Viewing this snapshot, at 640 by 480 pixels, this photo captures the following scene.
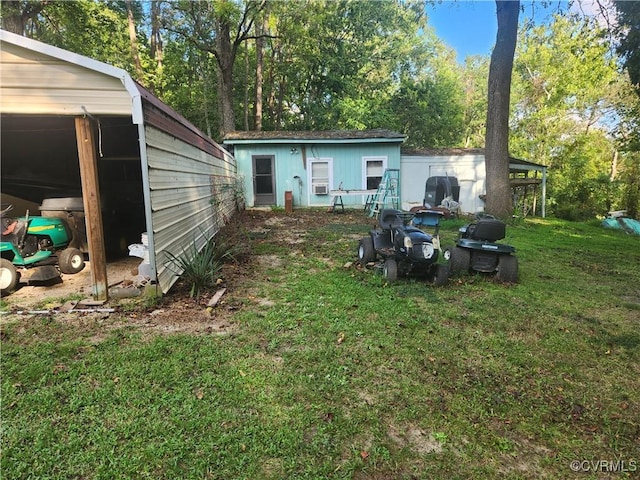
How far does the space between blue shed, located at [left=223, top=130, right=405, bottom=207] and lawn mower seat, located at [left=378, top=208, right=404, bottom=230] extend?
7.97 metres

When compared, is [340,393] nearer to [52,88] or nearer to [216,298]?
[216,298]

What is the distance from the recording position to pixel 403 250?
4676 millimetres

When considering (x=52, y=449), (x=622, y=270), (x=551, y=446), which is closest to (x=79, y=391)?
(x=52, y=449)

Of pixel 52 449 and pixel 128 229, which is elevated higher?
pixel 128 229

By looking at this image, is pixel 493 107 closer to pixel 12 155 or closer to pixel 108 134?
pixel 108 134

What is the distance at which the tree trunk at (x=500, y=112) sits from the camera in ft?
34.3

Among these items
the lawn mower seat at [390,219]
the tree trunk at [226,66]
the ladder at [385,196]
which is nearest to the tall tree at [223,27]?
the tree trunk at [226,66]

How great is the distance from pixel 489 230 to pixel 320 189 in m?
9.26

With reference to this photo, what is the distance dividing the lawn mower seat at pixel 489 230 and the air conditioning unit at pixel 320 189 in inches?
Answer: 356

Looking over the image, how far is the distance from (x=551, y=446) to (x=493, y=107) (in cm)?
1097

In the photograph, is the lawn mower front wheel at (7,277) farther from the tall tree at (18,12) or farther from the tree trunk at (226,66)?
the tree trunk at (226,66)

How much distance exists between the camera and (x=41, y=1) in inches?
494

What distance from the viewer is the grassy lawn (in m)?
1.86

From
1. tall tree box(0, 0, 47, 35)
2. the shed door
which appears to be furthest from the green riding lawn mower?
tall tree box(0, 0, 47, 35)
